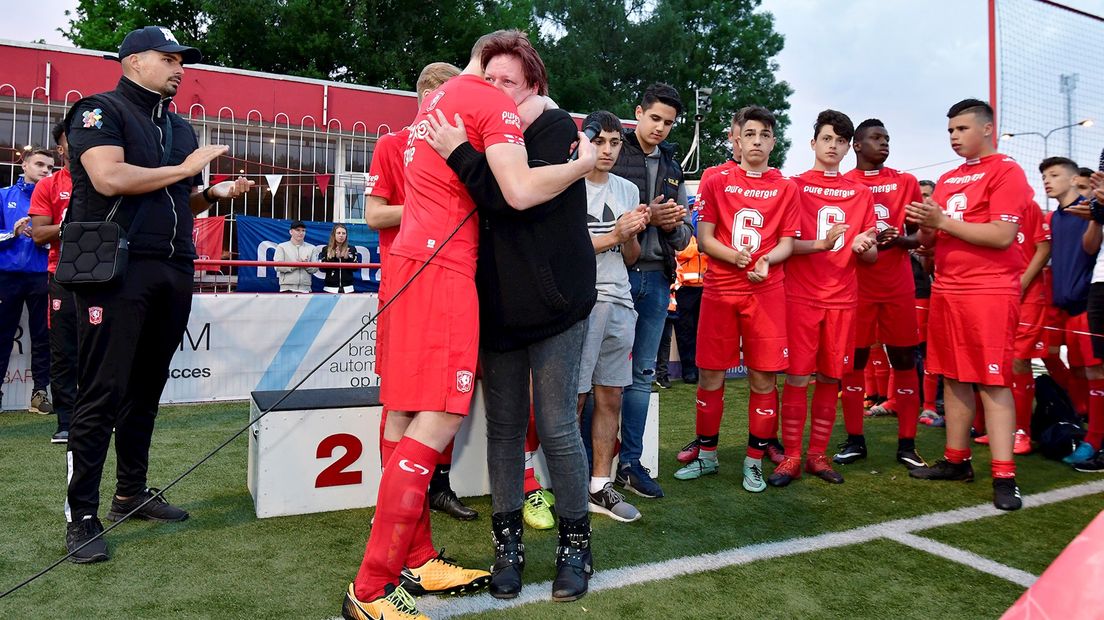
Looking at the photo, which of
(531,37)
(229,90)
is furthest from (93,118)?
(531,37)

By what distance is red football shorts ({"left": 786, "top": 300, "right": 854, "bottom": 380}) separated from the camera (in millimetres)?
4680

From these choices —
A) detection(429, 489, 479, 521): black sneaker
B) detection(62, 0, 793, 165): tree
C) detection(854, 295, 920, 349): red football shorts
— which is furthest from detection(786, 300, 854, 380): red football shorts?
detection(62, 0, 793, 165): tree

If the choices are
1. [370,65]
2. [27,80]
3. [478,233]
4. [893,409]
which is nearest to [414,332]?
[478,233]

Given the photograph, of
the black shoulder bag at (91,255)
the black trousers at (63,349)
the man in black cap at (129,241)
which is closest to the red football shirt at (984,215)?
the man in black cap at (129,241)

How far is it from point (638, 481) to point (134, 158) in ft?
9.76

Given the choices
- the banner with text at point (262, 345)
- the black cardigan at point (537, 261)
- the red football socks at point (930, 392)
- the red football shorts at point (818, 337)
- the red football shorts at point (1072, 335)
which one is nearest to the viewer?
the black cardigan at point (537, 261)

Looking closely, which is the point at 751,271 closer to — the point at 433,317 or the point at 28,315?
the point at 433,317

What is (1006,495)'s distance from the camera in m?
4.26

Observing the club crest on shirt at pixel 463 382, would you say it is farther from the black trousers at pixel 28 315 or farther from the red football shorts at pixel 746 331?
the black trousers at pixel 28 315

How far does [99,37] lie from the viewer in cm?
2998

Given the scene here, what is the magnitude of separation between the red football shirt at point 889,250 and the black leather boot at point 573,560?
10.5 feet

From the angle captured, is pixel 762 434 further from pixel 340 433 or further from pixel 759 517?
pixel 340 433

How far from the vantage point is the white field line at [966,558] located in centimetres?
318

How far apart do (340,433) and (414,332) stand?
1653 millimetres
